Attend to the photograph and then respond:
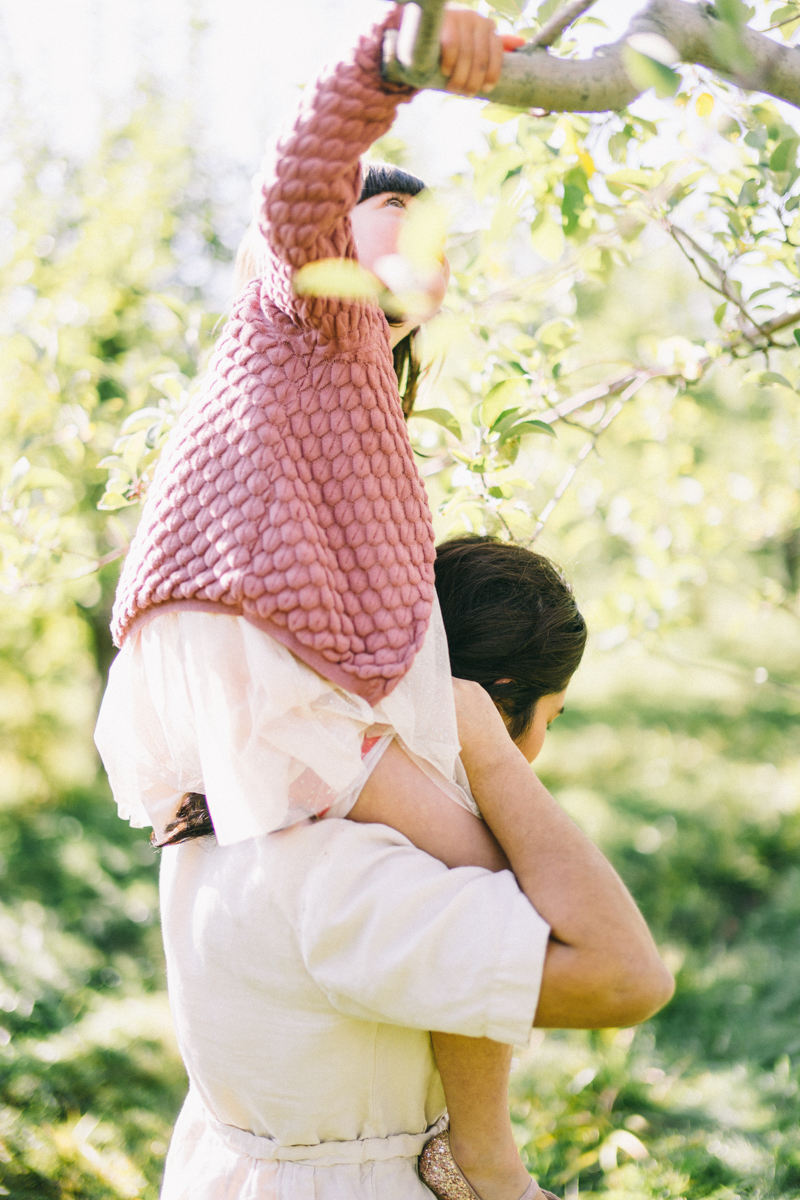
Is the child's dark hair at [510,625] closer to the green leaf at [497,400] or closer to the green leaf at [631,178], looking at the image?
the green leaf at [497,400]

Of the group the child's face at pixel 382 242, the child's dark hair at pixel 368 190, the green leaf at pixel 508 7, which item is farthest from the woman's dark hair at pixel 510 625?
the green leaf at pixel 508 7

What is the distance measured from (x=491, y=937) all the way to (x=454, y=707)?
0.26m

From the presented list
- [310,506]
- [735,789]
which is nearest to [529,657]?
[310,506]

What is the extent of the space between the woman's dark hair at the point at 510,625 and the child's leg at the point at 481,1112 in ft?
1.46

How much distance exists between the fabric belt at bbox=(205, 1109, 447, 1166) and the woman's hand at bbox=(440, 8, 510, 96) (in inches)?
47.2

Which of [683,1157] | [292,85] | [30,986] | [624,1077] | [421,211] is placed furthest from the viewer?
[30,986]

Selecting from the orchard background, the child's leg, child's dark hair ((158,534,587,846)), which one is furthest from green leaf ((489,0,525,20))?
the child's leg

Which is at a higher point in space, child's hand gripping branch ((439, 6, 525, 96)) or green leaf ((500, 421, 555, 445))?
child's hand gripping branch ((439, 6, 525, 96))

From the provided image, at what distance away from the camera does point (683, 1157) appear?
99.9 inches

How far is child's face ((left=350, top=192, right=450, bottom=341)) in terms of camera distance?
109 centimetres

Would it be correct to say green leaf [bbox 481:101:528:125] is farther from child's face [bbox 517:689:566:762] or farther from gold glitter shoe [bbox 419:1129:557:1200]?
gold glitter shoe [bbox 419:1129:557:1200]

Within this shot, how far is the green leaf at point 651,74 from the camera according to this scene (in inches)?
32.4

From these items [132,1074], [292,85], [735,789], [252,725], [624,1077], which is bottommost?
[735,789]

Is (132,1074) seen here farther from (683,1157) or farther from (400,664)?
(400,664)
